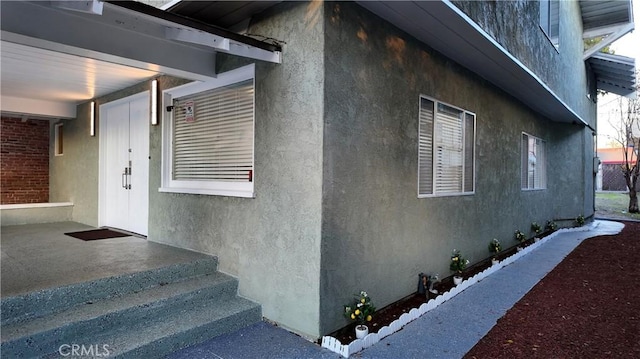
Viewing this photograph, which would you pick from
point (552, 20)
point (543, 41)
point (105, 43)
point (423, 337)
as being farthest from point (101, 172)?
point (552, 20)

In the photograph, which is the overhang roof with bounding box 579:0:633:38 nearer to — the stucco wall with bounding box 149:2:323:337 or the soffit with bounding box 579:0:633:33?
the soffit with bounding box 579:0:633:33

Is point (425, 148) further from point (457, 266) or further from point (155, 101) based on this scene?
point (155, 101)

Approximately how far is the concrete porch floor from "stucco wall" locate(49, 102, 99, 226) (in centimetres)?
111

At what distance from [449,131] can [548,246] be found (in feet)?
15.5

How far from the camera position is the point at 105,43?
136 inches

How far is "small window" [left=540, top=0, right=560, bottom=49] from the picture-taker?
8.06 metres

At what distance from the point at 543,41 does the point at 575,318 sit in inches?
232

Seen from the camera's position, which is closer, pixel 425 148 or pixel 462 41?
pixel 462 41

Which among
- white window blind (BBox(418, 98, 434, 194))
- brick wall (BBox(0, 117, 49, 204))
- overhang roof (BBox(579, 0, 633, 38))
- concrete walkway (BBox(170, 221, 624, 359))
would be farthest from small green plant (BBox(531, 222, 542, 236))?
brick wall (BBox(0, 117, 49, 204))

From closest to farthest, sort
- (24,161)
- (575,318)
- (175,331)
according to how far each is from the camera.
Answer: (175,331), (575,318), (24,161)

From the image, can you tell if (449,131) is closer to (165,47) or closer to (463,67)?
(463,67)

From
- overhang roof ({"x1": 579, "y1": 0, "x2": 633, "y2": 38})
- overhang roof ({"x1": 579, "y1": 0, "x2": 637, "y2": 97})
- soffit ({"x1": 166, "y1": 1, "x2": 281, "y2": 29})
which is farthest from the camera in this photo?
overhang roof ({"x1": 579, "y1": 0, "x2": 637, "y2": 97})

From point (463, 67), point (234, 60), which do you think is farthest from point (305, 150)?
point (463, 67)

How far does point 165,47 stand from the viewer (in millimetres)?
3912
